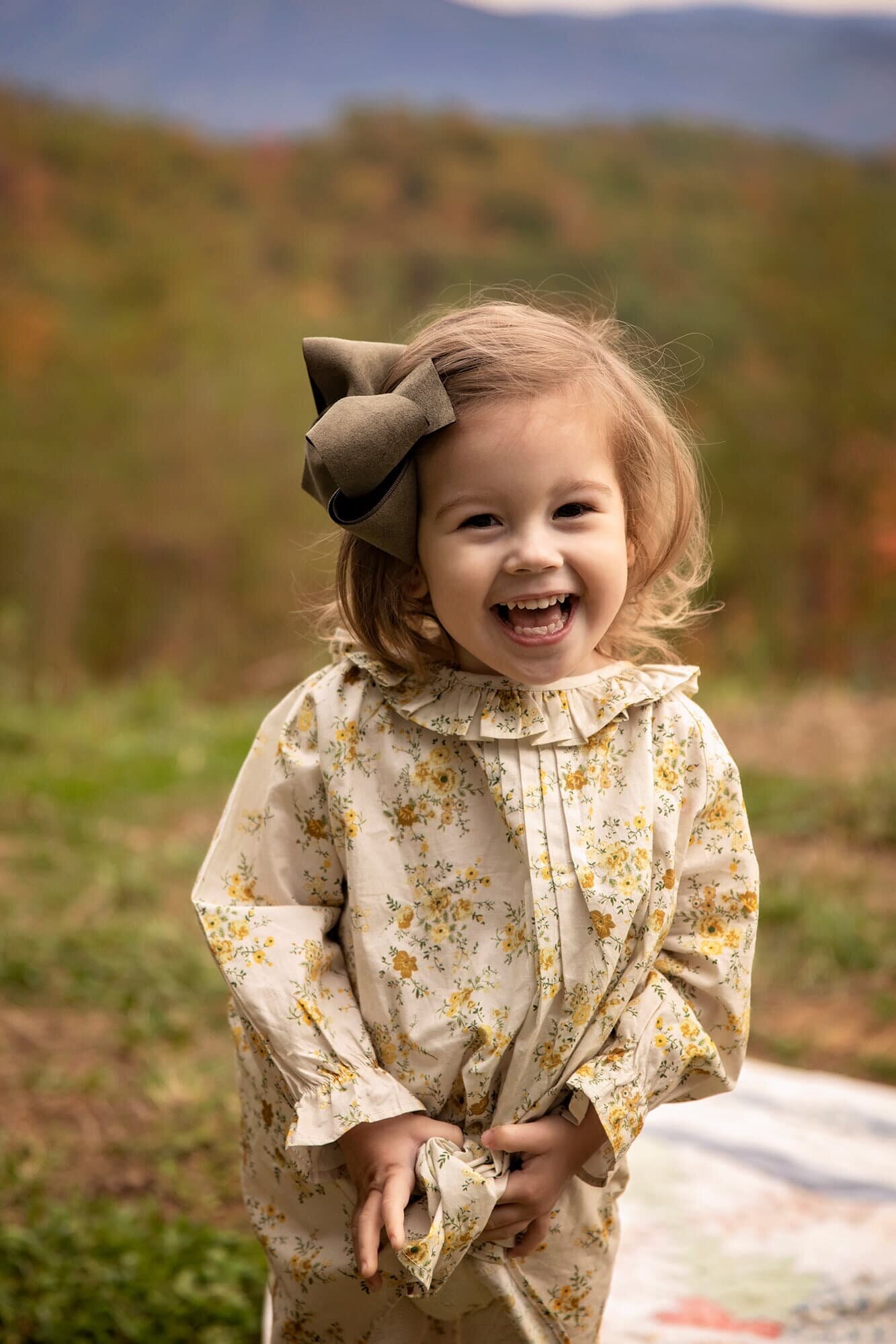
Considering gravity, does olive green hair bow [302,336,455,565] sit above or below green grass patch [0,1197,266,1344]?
above

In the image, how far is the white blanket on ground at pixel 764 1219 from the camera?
179 centimetres

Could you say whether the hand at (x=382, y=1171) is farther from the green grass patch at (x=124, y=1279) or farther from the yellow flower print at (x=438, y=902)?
the green grass patch at (x=124, y=1279)

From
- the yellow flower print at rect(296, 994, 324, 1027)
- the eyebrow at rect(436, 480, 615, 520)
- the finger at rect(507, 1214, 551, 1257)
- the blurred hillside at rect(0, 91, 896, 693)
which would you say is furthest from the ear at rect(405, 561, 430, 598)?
the blurred hillside at rect(0, 91, 896, 693)

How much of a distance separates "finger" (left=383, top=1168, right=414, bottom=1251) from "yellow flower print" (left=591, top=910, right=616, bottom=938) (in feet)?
0.95

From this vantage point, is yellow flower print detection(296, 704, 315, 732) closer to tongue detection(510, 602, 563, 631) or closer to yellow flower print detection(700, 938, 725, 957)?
tongue detection(510, 602, 563, 631)

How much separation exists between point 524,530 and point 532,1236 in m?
0.70

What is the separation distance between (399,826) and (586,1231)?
0.48 metres

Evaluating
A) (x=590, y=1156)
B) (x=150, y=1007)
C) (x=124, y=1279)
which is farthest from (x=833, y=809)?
(x=590, y=1156)

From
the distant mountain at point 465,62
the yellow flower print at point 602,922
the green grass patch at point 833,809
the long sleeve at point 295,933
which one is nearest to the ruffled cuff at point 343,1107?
the long sleeve at point 295,933

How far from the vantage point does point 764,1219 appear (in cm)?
205

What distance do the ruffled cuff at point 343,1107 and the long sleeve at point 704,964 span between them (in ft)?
0.68

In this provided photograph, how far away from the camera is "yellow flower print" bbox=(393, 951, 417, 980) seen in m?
1.29

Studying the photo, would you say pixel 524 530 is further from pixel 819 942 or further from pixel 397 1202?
pixel 819 942

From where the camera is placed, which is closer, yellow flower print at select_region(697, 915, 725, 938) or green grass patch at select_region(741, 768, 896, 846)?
yellow flower print at select_region(697, 915, 725, 938)
